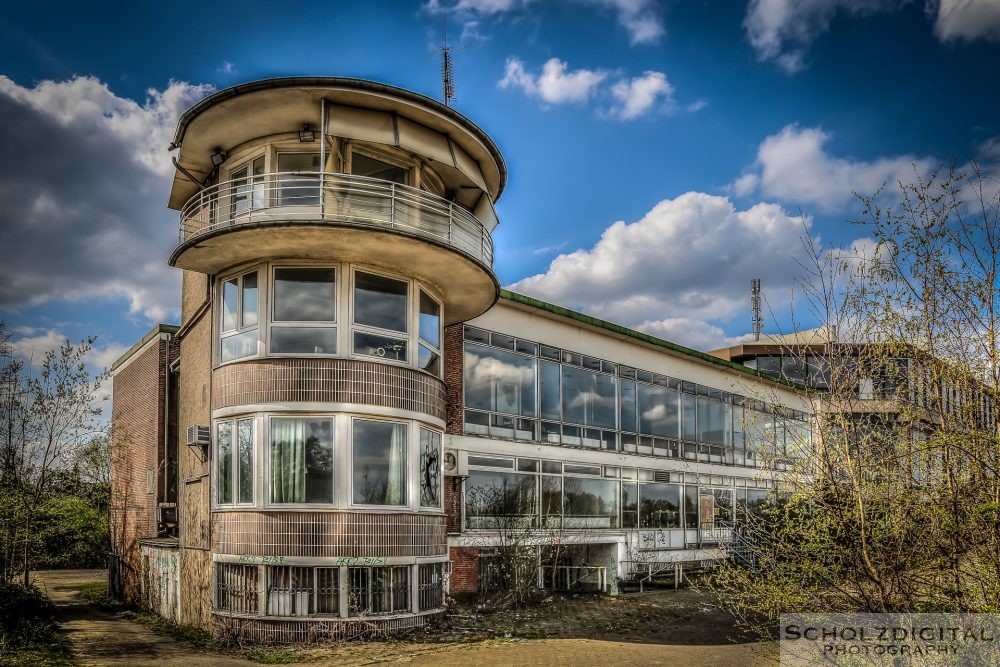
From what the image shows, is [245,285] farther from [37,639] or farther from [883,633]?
[883,633]

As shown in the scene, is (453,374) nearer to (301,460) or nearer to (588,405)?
(588,405)

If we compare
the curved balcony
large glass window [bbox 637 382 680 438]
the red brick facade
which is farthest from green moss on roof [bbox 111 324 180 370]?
large glass window [bbox 637 382 680 438]

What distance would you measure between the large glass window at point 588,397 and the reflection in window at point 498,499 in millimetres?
2630

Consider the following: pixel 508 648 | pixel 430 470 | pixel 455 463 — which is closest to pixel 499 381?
pixel 455 463

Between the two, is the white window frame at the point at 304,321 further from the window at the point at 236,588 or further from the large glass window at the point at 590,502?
the large glass window at the point at 590,502

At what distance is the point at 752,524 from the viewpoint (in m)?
8.23

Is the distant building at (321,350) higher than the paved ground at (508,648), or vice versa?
the distant building at (321,350)

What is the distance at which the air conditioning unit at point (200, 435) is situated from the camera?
1512 cm

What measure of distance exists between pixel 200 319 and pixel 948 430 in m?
13.8

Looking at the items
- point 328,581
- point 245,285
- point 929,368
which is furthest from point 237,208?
point 929,368

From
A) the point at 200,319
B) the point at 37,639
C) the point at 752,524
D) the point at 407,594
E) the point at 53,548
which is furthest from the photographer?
the point at 53,548

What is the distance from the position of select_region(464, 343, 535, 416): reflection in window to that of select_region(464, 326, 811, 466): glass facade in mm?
23

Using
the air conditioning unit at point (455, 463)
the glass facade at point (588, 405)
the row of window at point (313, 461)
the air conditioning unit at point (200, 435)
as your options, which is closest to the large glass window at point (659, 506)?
the glass facade at point (588, 405)

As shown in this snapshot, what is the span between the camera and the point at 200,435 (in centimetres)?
1513
